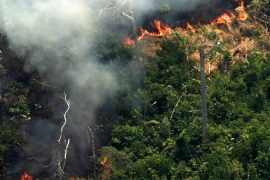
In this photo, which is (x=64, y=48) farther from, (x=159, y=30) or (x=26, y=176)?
(x=26, y=176)

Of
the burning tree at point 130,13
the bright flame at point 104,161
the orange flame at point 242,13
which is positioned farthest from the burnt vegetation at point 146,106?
the orange flame at point 242,13

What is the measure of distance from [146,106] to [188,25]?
6.84m

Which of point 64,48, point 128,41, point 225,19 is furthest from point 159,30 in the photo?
point 64,48

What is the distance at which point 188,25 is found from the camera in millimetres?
31359

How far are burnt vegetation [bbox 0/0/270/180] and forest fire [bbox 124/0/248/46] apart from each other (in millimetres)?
83

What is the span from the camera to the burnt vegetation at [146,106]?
2384cm

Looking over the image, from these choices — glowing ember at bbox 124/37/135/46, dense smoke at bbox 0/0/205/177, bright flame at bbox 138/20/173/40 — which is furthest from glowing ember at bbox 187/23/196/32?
dense smoke at bbox 0/0/205/177

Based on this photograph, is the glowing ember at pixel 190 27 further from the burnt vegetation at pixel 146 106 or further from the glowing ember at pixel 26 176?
the glowing ember at pixel 26 176

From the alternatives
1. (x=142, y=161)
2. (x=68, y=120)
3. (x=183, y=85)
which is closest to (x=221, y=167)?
(x=142, y=161)

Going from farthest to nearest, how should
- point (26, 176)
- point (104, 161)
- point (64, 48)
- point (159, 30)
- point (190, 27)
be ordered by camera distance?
point (190, 27) < point (159, 30) < point (64, 48) < point (104, 161) < point (26, 176)

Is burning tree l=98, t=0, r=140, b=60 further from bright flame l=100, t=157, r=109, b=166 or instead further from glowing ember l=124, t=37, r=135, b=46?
bright flame l=100, t=157, r=109, b=166

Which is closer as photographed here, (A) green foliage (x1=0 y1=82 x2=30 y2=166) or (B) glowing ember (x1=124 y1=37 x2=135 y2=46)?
(A) green foliage (x1=0 y1=82 x2=30 y2=166)

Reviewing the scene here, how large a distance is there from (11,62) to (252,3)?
48.1 feet

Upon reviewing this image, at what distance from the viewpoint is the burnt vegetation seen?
2384cm
